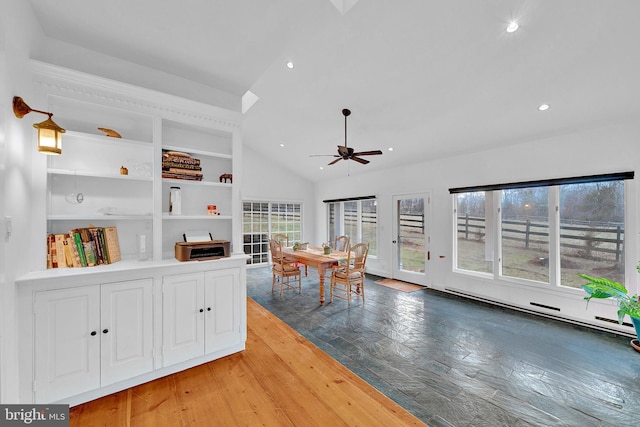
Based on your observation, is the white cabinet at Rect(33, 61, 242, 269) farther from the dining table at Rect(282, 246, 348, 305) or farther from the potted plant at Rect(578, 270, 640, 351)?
the potted plant at Rect(578, 270, 640, 351)

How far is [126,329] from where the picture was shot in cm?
195

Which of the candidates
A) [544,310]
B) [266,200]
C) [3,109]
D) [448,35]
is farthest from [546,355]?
[266,200]

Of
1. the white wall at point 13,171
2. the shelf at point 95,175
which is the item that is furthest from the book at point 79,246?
the shelf at point 95,175

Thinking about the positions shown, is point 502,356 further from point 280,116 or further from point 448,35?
point 280,116

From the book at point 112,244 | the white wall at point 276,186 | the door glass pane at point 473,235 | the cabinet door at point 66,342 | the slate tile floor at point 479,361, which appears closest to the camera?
the cabinet door at point 66,342

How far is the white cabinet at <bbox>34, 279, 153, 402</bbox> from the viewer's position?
5.55ft

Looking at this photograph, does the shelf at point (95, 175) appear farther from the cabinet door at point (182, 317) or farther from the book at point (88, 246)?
the cabinet door at point (182, 317)

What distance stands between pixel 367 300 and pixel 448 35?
370cm

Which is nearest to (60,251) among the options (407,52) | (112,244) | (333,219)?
(112,244)

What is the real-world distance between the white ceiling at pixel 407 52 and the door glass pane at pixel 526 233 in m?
0.88

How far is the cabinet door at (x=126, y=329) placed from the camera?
1.88m

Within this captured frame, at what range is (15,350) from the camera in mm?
1556

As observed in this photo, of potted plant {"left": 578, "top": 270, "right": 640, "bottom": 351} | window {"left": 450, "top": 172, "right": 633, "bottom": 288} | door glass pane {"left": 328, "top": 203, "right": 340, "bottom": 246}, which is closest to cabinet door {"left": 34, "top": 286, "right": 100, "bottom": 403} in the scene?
potted plant {"left": 578, "top": 270, "right": 640, "bottom": 351}

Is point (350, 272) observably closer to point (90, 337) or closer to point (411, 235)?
point (411, 235)
